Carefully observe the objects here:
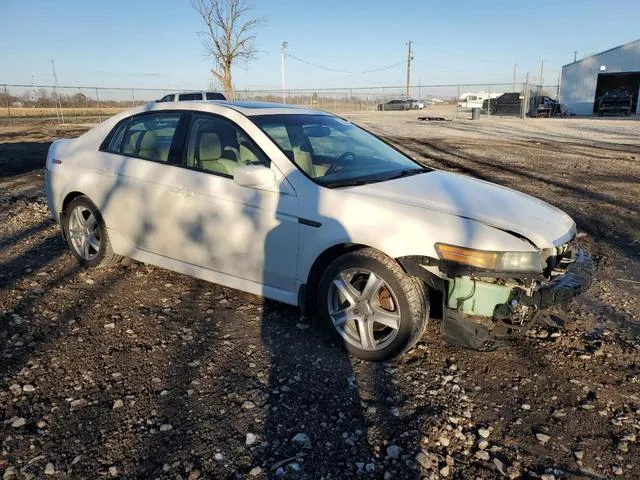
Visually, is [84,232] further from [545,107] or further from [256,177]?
[545,107]

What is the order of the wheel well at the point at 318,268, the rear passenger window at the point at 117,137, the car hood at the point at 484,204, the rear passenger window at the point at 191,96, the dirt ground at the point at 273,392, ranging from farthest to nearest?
1. the rear passenger window at the point at 191,96
2. the rear passenger window at the point at 117,137
3. the wheel well at the point at 318,268
4. the car hood at the point at 484,204
5. the dirt ground at the point at 273,392

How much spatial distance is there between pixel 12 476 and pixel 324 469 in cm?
143

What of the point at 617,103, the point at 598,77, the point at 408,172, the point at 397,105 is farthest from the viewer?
the point at 397,105

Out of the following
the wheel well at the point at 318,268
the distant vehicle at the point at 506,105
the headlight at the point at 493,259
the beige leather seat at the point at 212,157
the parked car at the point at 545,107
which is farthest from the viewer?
the parked car at the point at 545,107

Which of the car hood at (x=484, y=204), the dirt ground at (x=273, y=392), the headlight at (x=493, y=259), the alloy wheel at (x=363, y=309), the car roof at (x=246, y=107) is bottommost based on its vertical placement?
the dirt ground at (x=273, y=392)

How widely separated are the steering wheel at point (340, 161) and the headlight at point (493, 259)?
120 centimetres

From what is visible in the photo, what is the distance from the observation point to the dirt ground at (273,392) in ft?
8.47

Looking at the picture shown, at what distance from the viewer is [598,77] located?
144 feet

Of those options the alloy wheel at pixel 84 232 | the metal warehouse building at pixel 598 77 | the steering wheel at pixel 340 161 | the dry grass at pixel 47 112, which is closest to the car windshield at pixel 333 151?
the steering wheel at pixel 340 161

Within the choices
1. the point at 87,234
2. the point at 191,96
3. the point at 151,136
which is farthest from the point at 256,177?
the point at 191,96

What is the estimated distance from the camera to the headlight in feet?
10.1

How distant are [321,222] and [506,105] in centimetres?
3894

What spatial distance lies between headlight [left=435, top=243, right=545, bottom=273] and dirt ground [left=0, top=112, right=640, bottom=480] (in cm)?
53

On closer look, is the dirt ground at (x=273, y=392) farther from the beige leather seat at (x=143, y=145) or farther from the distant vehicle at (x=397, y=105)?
the distant vehicle at (x=397, y=105)
